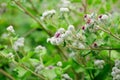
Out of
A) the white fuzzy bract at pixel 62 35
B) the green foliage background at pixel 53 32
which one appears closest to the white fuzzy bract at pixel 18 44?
the green foliage background at pixel 53 32

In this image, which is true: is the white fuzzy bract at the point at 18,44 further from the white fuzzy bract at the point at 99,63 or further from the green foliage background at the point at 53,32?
the white fuzzy bract at the point at 99,63

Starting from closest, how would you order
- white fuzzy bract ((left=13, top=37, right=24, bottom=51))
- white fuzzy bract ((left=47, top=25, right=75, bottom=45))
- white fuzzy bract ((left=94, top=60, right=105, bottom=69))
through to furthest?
white fuzzy bract ((left=47, top=25, right=75, bottom=45))
white fuzzy bract ((left=94, top=60, right=105, bottom=69))
white fuzzy bract ((left=13, top=37, right=24, bottom=51))

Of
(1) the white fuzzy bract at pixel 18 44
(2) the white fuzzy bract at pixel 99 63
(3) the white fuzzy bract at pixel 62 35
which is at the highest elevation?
(1) the white fuzzy bract at pixel 18 44

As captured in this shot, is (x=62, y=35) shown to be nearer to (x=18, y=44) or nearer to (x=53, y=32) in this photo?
(x=18, y=44)

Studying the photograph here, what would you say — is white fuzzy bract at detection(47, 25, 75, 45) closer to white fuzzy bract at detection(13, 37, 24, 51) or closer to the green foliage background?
the green foliage background

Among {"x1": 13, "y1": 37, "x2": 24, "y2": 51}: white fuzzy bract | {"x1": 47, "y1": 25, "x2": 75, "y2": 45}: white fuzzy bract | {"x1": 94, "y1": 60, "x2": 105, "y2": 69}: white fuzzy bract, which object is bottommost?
{"x1": 47, "y1": 25, "x2": 75, "y2": 45}: white fuzzy bract

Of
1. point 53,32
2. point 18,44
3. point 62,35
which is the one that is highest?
point 53,32

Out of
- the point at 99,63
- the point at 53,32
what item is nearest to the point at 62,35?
the point at 99,63

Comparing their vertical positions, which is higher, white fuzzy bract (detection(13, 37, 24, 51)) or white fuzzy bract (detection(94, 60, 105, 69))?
white fuzzy bract (detection(13, 37, 24, 51))

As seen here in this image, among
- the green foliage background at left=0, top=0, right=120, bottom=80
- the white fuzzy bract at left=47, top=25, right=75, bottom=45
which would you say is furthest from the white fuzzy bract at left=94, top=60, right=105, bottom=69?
the white fuzzy bract at left=47, top=25, right=75, bottom=45

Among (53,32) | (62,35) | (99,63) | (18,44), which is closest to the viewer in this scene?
(62,35)

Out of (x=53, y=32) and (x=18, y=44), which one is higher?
(x=53, y=32)

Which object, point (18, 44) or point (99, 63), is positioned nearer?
point (99, 63)

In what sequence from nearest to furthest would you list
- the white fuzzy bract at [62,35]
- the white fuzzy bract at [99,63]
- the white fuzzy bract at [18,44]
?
1. the white fuzzy bract at [62,35]
2. the white fuzzy bract at [99,63]
3. the white fuzzy bract at [18,44]
